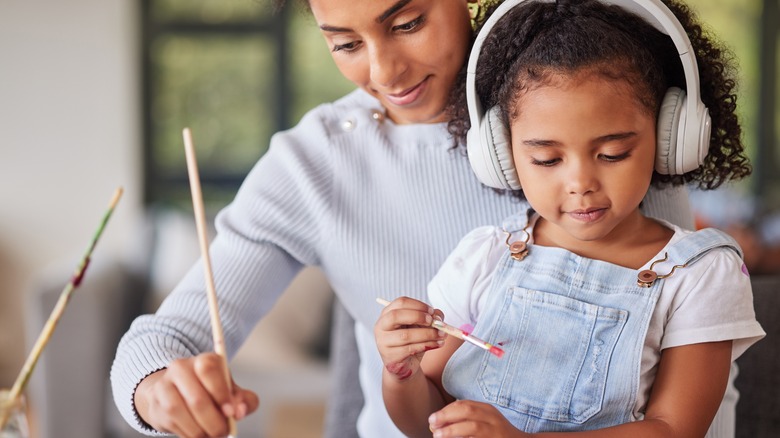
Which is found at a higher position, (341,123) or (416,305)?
(341,123)

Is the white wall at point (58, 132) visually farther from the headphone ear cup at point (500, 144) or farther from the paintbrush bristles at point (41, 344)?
the headphone ear cup at point (500, 144)

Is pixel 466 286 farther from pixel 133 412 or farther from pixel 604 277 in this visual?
pixel 133 412

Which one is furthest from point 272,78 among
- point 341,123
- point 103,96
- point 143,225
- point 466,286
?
point 466,286

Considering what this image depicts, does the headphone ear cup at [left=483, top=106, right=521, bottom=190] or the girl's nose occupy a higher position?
the headphone ear cup at [left=483, top=106, right=521, bottom=190]

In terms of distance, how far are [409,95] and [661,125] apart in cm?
34

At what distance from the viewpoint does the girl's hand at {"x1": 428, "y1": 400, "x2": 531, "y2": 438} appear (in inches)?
34.2

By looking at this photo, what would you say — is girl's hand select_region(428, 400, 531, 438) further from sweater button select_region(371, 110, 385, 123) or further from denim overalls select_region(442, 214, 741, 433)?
sweater button select_region(371, 110, 385, 123)

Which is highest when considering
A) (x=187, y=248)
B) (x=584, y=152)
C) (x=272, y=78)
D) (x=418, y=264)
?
(x=272, y=78)

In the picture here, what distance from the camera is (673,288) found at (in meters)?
0.97

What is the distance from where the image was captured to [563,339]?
100 centimetres

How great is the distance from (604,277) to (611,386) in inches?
4.7

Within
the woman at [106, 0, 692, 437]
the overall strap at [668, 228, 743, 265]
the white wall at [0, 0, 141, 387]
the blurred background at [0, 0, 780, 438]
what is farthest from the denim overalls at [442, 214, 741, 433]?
the white wall at [0, 0, 141, 387]

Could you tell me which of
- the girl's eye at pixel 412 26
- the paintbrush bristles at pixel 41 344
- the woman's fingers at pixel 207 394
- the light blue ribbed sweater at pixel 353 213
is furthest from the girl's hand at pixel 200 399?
the girl's eye at pixel 412 26

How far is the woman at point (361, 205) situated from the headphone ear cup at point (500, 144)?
0.51 ft
